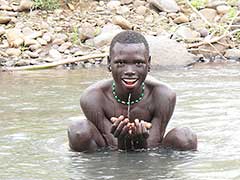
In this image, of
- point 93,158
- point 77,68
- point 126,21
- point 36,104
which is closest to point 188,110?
point 36,104

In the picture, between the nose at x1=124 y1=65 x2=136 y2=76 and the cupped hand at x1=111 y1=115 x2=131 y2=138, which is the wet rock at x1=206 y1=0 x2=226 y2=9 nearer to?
the nose at x1=124 y1=65 x2=136 y2=76

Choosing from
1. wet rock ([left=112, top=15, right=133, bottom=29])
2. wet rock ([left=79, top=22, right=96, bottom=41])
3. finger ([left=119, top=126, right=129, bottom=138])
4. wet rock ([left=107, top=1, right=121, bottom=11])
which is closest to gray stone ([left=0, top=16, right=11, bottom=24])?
wet rock ([left=79, top=22, right=96, bottom=41])

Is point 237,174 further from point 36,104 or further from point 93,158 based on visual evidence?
point 36,104

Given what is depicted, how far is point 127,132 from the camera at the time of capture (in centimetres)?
410

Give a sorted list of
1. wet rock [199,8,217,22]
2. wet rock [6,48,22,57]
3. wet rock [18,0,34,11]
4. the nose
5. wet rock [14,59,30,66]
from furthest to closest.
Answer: wet rock [199,8,217,22], wet rock [18,0,34,11], wet rock [6,48,22,57], wet rock [14,59,30,66], the nose

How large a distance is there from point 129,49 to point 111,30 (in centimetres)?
808

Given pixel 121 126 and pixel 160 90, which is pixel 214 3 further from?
pixel 121 126

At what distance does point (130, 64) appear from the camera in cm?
423

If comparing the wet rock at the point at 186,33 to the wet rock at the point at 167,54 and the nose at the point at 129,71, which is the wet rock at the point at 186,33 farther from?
the nose at the point at 129,71

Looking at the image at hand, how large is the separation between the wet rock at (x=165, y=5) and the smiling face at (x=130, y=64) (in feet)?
31.3

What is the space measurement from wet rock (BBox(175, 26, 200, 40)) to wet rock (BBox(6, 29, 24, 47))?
2904 millimetres

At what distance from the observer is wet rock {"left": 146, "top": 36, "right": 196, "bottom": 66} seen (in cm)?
1064

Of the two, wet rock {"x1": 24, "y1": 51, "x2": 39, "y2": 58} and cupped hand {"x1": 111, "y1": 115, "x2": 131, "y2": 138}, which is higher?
cupped hand {"x1": 111, "y1": 115, "x2": 131, "y2": 138}

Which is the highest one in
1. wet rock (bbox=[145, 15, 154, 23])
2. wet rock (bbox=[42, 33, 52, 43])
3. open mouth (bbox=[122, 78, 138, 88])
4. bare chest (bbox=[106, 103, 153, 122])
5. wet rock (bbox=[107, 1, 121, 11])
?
open mouth (bbox=[122, 78, 138, 88])
